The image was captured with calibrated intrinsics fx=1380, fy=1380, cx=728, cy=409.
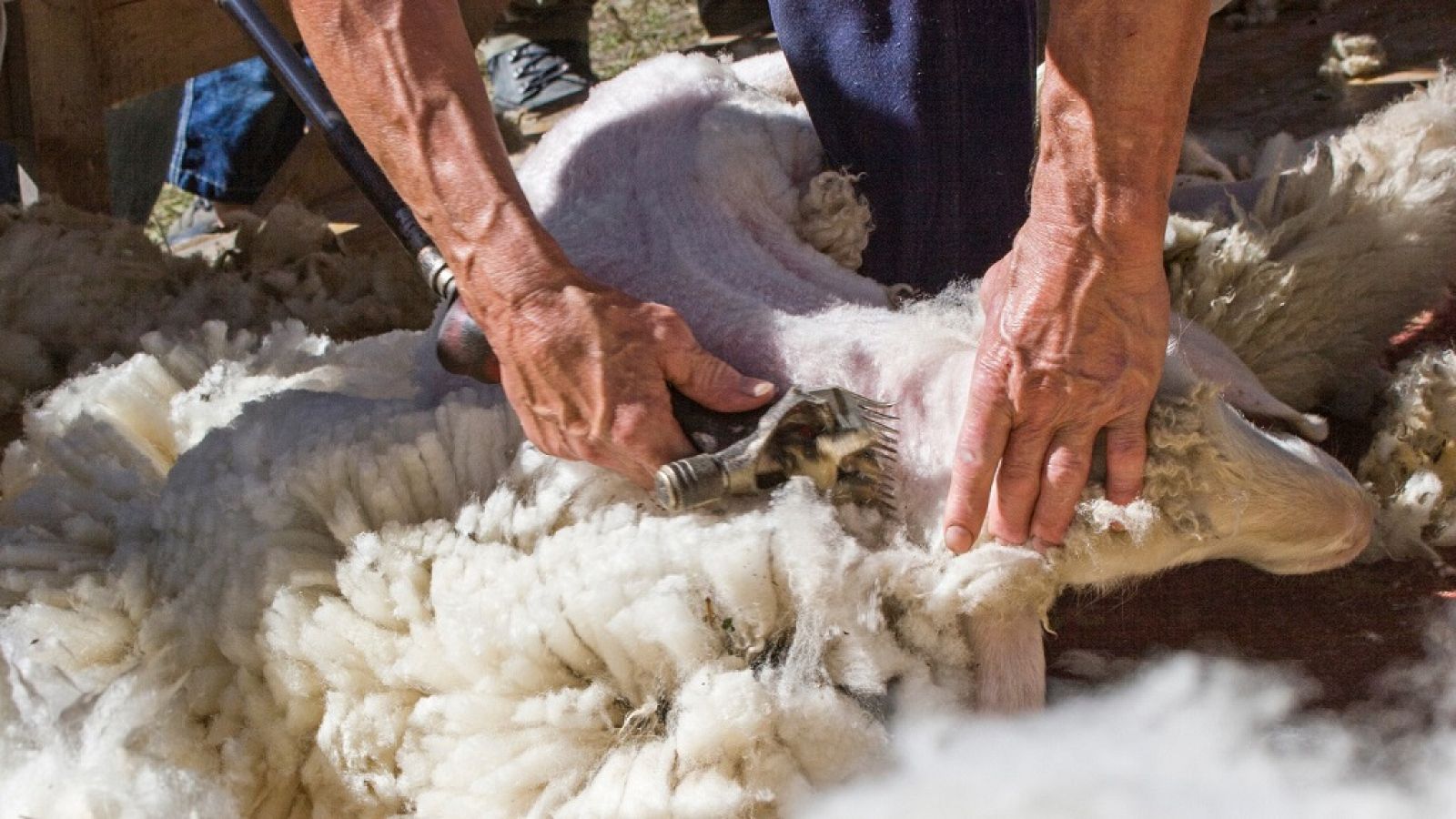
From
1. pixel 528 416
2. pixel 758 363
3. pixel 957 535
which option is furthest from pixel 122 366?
pixel 957 535

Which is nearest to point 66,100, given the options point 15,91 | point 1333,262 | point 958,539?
point 15,91

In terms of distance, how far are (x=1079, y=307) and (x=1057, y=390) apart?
0.09 meters

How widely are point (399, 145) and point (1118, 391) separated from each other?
0.85m

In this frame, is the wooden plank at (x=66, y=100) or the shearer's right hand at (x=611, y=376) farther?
the wooden plank at (x=66, y=100)

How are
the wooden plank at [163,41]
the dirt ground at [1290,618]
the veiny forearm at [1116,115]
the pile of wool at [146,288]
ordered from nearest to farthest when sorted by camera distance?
the veiny forearm at [1116,115] → the dirt ground at [1290,618] → the pile of wool at [146,288] → the wooden plank at [163,41]

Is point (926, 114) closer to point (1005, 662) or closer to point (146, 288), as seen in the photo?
point (1005, 662)

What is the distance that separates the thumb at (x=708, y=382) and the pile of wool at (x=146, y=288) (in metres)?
1.09

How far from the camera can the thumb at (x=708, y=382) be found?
4.89ft

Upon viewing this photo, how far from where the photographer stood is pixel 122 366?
6.52ft

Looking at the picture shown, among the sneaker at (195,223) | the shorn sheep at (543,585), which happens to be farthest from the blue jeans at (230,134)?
the shorn sheep at (543,585)

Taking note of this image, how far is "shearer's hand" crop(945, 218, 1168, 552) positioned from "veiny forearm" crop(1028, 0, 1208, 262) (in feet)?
0.08

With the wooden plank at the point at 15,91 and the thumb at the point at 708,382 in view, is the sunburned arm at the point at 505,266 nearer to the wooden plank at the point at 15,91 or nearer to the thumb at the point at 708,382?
the thumb at the point at 708,382

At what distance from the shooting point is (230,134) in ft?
12.2

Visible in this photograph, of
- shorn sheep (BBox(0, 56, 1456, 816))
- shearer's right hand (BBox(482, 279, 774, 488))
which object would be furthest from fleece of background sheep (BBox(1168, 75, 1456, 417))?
shearer's right hand (BBox(482, 279, 774, 488))
